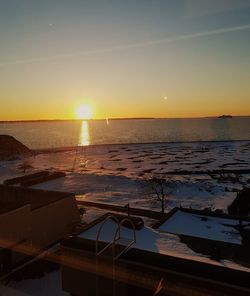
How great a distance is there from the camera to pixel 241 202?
41.4 meters

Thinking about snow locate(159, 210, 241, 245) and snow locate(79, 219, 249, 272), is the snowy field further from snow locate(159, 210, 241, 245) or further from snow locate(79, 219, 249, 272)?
snow locate(79, 219, 249, 272)

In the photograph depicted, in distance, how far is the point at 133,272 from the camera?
616 inches

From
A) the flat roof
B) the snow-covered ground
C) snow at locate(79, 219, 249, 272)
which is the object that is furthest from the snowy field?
the flat roof

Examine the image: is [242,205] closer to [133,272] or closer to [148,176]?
[133,272]

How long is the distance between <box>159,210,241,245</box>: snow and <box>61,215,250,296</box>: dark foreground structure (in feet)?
23.7

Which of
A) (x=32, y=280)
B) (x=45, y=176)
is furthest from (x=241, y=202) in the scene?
(x=45, y=176)

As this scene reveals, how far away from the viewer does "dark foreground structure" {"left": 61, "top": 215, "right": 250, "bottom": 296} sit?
13.9 metres

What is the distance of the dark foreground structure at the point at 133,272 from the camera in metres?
13.9

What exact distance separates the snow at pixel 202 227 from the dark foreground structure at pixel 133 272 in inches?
284

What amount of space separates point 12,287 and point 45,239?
252 inches

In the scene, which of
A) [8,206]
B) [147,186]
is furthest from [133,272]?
[147,186]

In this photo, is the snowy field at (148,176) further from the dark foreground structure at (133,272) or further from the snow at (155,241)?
the dark foreground structure at (133,272)

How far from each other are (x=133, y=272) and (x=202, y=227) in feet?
40.1

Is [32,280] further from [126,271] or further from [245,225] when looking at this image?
[245,225]
